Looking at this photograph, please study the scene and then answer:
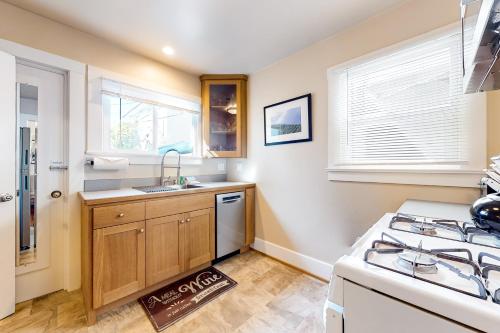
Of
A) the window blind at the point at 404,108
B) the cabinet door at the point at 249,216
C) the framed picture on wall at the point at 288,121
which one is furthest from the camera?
the cabinet door at the point at 249,216

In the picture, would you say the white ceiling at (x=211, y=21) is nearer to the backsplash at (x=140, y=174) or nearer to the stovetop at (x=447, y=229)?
the backsplash at (x=140, y=174)

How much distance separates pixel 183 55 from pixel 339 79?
1.68 metres

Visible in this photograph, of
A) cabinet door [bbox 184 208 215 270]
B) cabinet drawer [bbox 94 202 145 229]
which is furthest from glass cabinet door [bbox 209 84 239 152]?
cabinet drawer [bbox 94 202 145 229]

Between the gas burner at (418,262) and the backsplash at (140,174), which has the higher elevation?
the backsplash at (140,174)

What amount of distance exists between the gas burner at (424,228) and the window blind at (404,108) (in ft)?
2.69

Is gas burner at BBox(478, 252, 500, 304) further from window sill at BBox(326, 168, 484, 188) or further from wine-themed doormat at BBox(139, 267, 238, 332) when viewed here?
wine-themed doormat at BBox(139, 267, 238, 332)

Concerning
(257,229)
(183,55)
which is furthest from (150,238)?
(183,55)

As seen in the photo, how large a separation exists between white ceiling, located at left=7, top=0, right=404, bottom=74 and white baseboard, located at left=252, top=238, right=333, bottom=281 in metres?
2.24

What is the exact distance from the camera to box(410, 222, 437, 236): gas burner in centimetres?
84

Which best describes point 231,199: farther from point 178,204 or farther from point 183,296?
point 183,296

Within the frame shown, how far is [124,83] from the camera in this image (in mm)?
2119

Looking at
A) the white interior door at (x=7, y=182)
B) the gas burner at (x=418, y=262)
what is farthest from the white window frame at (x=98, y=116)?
the gas burner at (x=418, y=262)

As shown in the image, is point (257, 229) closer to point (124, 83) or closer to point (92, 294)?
point (92, 294)

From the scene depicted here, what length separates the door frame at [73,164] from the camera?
182 centimetres
